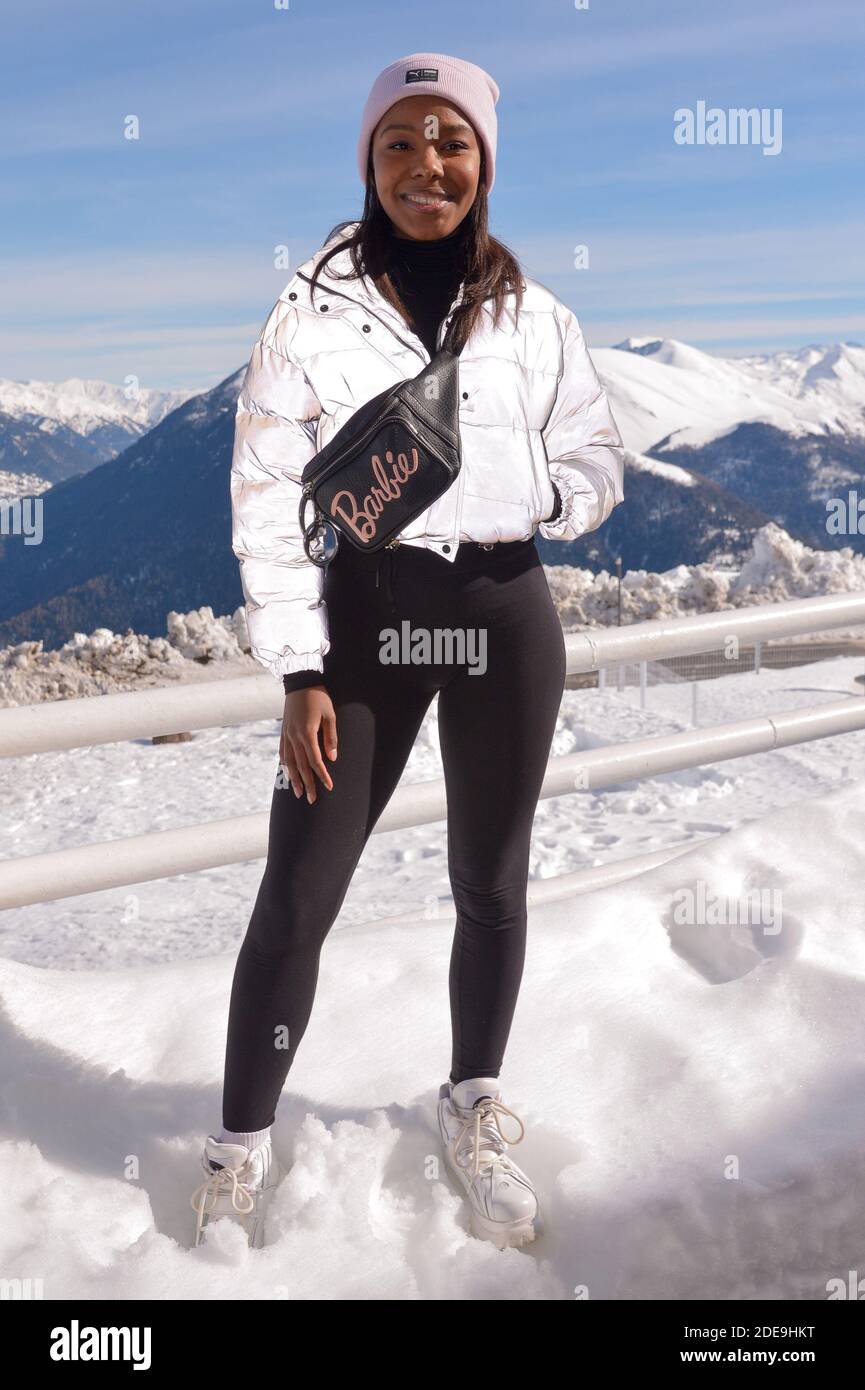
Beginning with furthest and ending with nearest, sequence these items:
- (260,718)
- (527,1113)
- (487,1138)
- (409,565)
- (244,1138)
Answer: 1. (260,718)
2. (527,1113)
3. (487,1138)
4. (244,1138)
5. (409,565)

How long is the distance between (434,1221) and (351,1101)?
0.37m

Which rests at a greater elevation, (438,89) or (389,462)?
(438,89)

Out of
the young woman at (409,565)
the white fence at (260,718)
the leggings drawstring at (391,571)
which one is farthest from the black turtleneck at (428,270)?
the white fence at (260,718)

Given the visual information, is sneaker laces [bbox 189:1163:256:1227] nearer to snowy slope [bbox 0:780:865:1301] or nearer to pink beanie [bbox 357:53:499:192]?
snowy slope [bbox 0:780:865:1301]

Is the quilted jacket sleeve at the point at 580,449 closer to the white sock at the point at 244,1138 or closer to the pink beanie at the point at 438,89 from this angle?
the pink beanie at the point at 438,89

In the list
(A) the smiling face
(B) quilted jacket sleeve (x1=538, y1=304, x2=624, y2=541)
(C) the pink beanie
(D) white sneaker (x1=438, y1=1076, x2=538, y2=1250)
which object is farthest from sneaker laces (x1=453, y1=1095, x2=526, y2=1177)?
(C) the pink beanie

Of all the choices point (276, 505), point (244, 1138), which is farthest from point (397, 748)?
point (244, 1138)

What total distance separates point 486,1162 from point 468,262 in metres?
1.48

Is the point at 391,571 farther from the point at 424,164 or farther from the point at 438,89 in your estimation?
the point at 438,89

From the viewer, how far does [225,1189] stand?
5.72ft

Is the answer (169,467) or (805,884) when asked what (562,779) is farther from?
(169,467)

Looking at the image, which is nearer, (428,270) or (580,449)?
(428,270)

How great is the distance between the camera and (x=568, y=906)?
2.74 m
